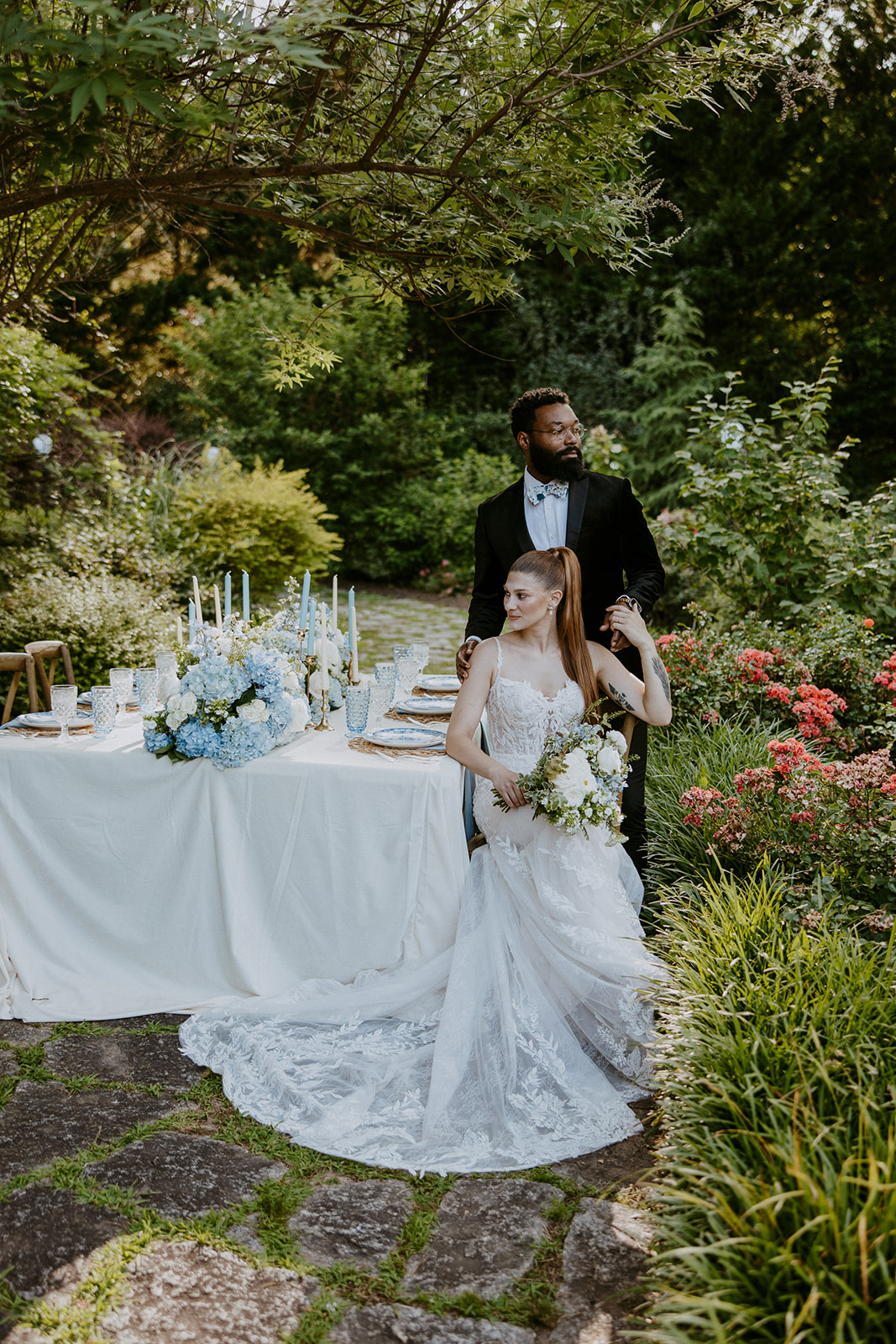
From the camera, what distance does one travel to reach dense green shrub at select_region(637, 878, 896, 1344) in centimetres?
177

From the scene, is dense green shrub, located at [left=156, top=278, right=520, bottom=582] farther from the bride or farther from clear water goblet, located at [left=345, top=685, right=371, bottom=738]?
the bride

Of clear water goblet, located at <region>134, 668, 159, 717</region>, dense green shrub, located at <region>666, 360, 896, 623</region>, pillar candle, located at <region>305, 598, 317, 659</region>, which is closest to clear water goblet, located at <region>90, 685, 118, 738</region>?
clear water goblet, located at <region>134, 668, 159, 717</region>

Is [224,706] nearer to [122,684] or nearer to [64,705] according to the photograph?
[64,705]

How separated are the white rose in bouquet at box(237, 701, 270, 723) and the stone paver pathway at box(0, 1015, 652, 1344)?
48.2 inches

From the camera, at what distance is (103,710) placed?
3.84m

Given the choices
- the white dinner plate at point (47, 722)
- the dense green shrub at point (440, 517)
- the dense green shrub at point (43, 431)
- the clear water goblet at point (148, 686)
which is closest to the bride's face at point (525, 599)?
the clear water goblet at point (148, 686)

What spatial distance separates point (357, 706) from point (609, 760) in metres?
1.06

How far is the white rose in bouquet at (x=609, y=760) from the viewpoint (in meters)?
3.20

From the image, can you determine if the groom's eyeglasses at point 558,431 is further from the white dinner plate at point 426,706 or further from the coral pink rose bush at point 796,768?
the coral pink rose bush at point 796,768

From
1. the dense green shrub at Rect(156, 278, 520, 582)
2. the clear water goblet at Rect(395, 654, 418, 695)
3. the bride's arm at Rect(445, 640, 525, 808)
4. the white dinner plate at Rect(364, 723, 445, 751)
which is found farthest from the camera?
the dense green shrub at Rect(156, 278, 520, 582)

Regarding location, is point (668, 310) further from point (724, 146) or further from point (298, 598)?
point (298, 598)

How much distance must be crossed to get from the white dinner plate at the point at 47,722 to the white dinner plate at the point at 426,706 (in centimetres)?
122

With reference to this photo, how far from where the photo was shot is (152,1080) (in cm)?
321

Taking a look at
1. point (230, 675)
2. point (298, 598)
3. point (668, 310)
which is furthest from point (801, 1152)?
point (668, 310)
